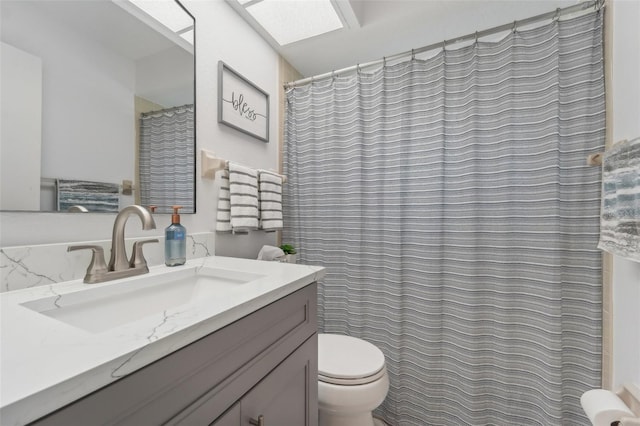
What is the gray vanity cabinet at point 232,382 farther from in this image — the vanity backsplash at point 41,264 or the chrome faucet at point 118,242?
the vanity backsplash at point 41,264

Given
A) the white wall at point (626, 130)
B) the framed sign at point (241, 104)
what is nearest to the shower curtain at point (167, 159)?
the framed sign at point (241, 104)

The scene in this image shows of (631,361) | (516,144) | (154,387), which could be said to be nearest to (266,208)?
(154,387)

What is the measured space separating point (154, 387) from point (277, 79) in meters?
1.84

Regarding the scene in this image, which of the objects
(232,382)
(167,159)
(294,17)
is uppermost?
(294,17)

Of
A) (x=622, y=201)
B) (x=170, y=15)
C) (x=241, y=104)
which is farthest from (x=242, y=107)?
(x=622, y=201)

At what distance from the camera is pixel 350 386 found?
110 cm

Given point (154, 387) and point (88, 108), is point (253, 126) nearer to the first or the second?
point (88, 108)

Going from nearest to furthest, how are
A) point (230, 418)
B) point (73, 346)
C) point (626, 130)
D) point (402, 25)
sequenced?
point (73, 346) < point (230, 418) < point (626, 130) < point (402, 25)

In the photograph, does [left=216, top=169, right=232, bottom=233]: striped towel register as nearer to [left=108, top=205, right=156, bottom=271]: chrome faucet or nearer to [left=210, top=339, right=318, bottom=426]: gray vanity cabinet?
[left=108, top=205, right=156, bottom=271]: chrome faucet

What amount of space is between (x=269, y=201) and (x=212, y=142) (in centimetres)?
43

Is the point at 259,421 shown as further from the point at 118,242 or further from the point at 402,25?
the point at 402,25

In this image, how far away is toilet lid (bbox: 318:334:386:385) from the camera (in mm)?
1120

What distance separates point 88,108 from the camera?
838mm

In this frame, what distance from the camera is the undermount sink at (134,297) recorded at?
66 cm
